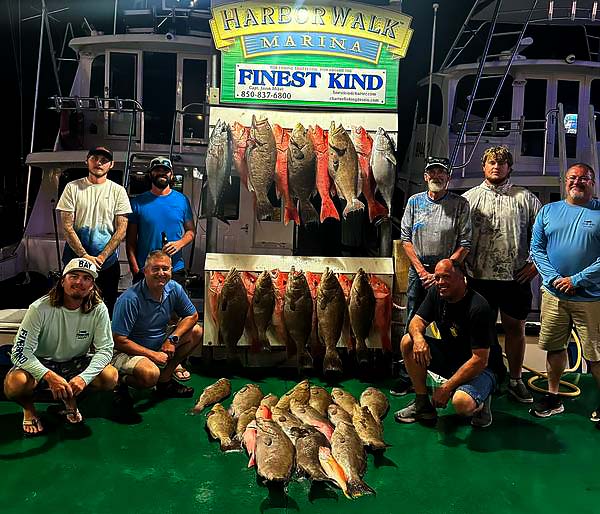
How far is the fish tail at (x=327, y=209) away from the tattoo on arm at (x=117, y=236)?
1.44 m

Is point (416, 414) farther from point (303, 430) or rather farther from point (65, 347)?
point (65, 347)

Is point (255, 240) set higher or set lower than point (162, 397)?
higher

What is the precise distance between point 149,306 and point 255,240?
1.18m

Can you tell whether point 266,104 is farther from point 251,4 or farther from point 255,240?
point 255,240

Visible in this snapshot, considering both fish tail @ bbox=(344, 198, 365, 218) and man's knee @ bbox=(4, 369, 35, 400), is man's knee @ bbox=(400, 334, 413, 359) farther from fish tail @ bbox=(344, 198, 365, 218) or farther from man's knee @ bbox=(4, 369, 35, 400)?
man's knee @ bbox=(4, 369, 35, 400)

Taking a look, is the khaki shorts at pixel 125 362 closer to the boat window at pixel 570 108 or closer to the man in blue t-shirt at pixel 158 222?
the man in blue t-shirt at pixel 158 222

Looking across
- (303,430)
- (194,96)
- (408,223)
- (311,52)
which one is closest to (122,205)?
(311,52)

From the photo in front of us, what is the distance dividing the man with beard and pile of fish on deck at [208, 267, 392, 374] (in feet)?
3.91

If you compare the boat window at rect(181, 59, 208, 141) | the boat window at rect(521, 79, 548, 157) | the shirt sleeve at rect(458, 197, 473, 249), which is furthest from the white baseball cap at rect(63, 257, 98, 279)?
the boat window at rect(521, 79, 548, 157)

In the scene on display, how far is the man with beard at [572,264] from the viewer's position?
354cm

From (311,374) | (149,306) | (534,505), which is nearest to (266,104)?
(149,306)

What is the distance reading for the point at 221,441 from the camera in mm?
3133

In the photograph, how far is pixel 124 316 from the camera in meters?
3.58

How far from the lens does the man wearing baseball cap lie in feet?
10.2
